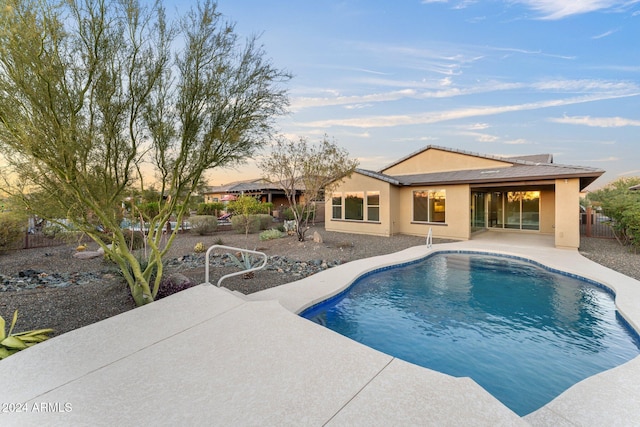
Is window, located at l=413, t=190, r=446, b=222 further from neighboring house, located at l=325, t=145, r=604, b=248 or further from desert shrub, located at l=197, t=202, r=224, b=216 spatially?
desert shrub, located at l=197, t=202, r=224, b=216

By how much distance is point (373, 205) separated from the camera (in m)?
15.8

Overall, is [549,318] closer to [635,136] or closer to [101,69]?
[101,69]

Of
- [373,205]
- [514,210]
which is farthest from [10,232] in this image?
[514,210]

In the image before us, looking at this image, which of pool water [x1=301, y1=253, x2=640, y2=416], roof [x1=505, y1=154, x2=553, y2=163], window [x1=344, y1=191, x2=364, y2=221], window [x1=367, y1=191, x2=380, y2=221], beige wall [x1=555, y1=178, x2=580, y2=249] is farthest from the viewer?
roof [x1=505, y1=154, x2=553, y2=163]

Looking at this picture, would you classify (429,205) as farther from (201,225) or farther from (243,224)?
(201,225)

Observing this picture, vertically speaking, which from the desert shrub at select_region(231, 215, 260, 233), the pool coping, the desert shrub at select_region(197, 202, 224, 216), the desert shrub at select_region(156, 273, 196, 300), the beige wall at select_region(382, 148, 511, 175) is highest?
the beige wall at select_region(382, 148, 511, 175)

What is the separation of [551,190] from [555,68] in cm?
628

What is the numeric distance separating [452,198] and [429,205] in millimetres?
1249

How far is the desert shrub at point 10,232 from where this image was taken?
9.99 m

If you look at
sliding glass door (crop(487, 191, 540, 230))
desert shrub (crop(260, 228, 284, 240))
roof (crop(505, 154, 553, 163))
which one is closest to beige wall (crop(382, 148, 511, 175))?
sliding glass door (crop(487, 191, 540, 230))

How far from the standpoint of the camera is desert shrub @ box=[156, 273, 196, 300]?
5.76 m

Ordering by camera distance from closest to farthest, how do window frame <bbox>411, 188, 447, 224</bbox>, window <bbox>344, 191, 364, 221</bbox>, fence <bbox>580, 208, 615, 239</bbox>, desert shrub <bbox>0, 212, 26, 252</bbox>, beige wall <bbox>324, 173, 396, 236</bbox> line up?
desert shrub <bbox>0, 212, 26, 252</bbox> → window frame <bbox>411, 188, 447, 224</bbox> → fence <bbox>580, 208, 615, 239</bbox> → beige wall <bbox>324, 173, 396, 236</bbox> → window <bbox>344, 191, 364, 221</bbox>

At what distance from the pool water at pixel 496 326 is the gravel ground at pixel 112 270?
7.07 ft

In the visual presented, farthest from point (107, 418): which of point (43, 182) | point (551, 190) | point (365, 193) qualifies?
point (551, 190)
